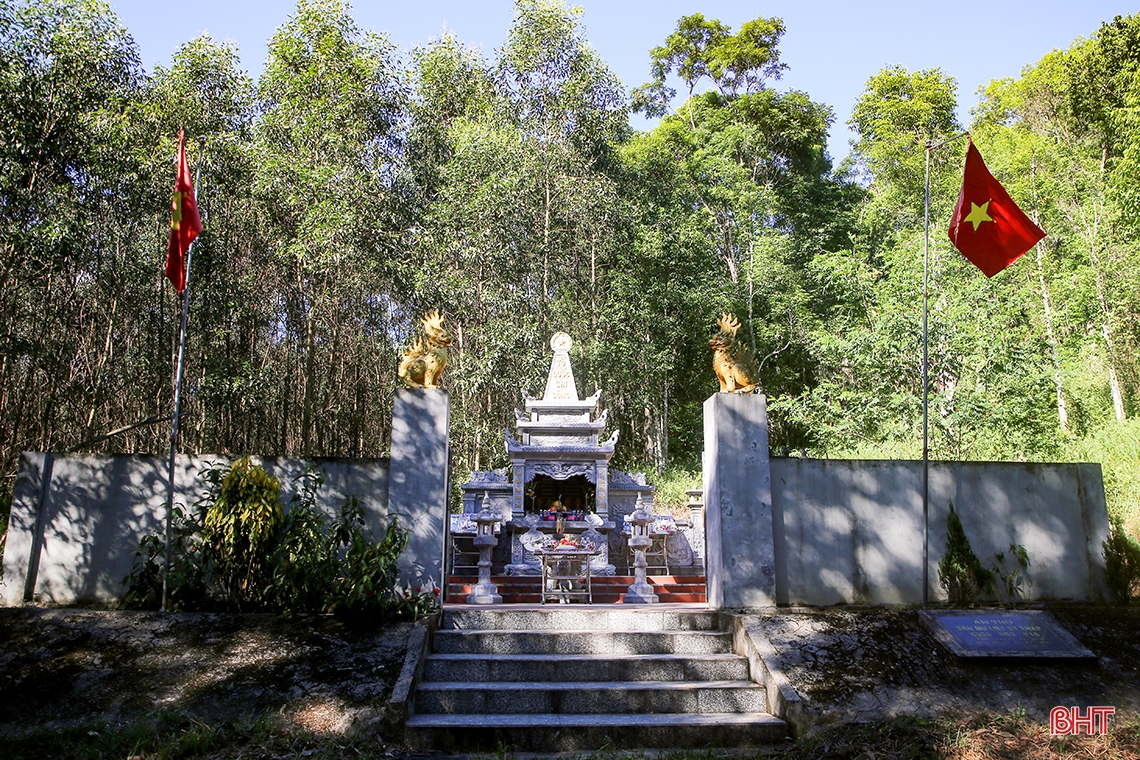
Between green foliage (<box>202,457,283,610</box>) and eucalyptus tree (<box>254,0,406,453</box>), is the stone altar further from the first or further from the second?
green foliage (<box>202,457,283,610</box>)

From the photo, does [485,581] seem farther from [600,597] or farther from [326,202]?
[326,202]

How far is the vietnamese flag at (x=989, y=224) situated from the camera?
254 inches

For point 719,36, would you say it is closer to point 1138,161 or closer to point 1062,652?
point 1138,161

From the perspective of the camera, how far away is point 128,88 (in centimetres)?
1374

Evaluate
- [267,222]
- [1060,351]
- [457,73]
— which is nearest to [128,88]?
[267,222]

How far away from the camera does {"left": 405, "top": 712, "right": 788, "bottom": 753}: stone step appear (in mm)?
4508

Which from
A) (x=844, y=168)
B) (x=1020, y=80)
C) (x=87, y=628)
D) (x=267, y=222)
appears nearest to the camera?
(x=87, y=628)

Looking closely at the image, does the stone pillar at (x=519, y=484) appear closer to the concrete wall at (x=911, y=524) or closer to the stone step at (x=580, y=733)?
the concrete wall at (x=911, y=524)

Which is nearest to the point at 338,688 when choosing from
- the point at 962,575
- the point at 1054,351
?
the point at 962,575

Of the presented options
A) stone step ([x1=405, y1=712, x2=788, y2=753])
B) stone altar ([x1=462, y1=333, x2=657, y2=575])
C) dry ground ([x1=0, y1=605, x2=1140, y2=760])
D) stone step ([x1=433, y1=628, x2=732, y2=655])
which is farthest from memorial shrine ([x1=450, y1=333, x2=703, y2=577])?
stone step ([x1=405, y1=712, x2=788, y2=753])

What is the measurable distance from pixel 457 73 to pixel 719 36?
10.5 m

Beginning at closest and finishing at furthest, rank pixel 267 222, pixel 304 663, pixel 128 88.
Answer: pixel 304 663
pixel 128 88
pixel 267 222

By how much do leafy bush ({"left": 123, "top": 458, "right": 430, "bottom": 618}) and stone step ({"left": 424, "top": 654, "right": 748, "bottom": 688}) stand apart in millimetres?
656

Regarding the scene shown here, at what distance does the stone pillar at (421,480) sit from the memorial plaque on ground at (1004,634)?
3852 mm
